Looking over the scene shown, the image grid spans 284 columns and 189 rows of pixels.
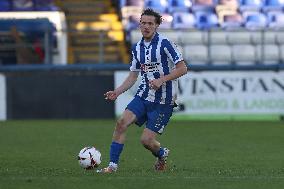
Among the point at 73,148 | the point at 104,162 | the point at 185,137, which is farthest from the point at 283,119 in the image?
the point at 104,162

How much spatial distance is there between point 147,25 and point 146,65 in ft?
1.75

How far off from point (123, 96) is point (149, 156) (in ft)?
30.2

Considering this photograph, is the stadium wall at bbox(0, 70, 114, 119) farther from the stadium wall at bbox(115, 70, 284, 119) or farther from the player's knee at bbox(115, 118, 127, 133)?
the player's knee at bbox(115, 118, 127, 133)

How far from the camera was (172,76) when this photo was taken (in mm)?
10062

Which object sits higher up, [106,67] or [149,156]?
[106,67]

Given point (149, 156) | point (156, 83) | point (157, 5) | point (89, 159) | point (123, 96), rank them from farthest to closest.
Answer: point (157, 5) → point (123, 96) → point (149, 156) → point (89, 159) → point (156, 83)

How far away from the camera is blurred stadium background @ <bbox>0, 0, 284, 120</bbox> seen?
73.8ft

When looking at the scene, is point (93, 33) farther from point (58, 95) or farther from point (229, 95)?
point (229, 95)

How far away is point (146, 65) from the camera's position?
1041cm

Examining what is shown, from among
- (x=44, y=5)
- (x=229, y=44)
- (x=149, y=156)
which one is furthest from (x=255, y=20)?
(x=149, y=156)

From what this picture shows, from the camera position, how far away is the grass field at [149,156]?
8906 millimetres

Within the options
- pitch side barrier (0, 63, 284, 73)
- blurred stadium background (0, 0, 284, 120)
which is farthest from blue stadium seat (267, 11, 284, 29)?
pitch side barrier (0, 63, 284, 73)

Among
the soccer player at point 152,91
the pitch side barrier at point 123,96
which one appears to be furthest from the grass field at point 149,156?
the pitch side barrier at point 123,96

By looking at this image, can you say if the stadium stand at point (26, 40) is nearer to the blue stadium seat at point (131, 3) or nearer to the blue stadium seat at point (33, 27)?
the blue stadium seat at point (33, 27)
